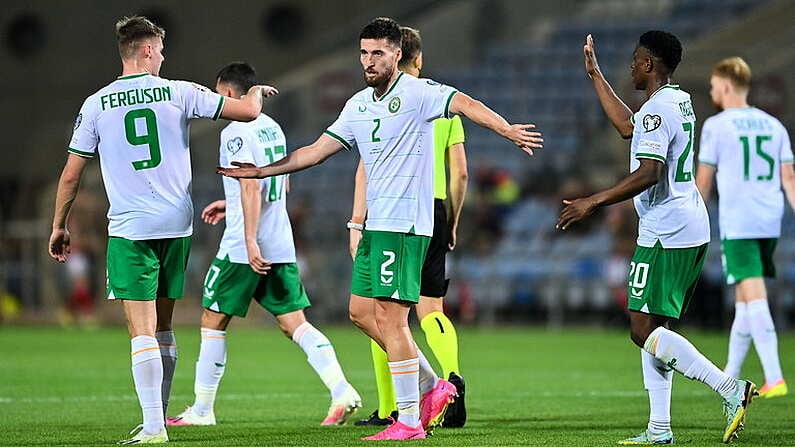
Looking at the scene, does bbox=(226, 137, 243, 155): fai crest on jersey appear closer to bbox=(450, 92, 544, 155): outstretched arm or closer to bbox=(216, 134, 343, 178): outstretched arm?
bbox=(216, 134, 343, 178): outstretched arm

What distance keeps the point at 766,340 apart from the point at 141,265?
512cm

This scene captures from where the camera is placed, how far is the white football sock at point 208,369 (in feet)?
28.8

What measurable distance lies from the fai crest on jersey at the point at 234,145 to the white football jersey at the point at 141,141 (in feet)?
3.80

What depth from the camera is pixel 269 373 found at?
43.0 ft

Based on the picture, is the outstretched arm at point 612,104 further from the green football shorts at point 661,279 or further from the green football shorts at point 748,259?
the green football shorts at point 748,259

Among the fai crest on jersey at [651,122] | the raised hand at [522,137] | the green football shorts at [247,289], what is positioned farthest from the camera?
the green football shorts at [247,289]

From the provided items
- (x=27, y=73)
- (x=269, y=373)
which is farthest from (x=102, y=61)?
(x=269, y=373)

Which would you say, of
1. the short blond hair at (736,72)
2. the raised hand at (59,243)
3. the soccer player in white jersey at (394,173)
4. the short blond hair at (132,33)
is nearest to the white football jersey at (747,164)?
the short blond hair at (736,72)

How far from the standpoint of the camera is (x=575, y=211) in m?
6.88

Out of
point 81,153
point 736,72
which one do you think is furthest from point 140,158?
point 736,72

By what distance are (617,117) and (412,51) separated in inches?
55.7

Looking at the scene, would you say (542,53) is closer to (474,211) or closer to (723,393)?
(474,211)

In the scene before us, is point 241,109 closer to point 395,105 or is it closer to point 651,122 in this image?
point 395,105

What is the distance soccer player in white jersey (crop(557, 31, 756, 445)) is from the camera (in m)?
7.34
